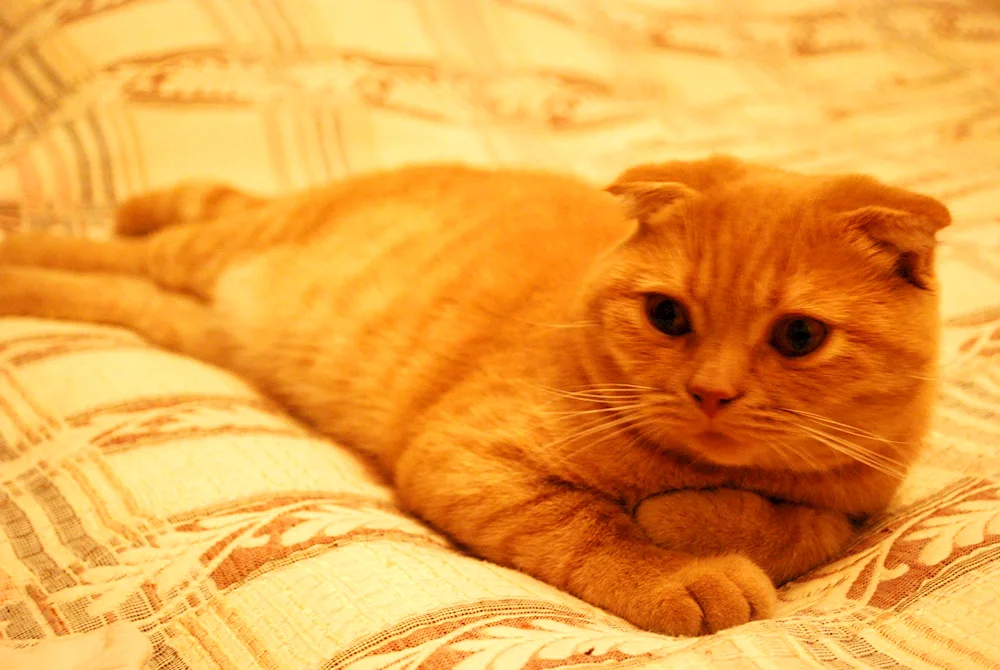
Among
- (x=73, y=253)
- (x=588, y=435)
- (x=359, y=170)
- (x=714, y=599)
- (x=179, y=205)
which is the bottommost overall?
(x=714, y=599)

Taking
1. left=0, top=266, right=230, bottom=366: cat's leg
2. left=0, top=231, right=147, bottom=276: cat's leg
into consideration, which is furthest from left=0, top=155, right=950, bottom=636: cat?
left=0, top=231, right=147, bottom=276: cat's leg

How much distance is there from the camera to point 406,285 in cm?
159

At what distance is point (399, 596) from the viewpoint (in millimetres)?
939

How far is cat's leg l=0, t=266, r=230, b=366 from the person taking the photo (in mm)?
1715

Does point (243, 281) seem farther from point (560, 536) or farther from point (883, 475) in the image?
point (883, 475)

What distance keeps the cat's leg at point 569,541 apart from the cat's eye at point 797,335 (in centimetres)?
26

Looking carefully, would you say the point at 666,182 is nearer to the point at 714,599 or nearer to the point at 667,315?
the point at 667,315

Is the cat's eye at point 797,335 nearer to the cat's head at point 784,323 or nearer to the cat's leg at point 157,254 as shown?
Answer: the cat's head at point 784,323

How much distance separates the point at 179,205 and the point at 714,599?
164 centimetres

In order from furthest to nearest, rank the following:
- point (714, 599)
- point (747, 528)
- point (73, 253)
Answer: point (73, 253), point (747, 528), point (714, 599)

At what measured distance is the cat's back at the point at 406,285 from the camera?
4.65ft

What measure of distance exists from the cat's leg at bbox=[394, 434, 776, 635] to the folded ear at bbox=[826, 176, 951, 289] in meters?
0.41

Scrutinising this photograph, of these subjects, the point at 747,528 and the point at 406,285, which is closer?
the point at 747,528

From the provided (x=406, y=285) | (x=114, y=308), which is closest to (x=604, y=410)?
(x=406, y=285)
